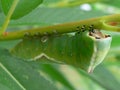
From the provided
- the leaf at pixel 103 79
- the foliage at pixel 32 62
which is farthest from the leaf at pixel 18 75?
the leaf at pixel 103 79

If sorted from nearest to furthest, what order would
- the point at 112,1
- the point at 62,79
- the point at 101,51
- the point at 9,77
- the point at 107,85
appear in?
the point at 101,51 → the point at 9,77 → the point at 107,85 → the point at 62,79 → the point at 112,1

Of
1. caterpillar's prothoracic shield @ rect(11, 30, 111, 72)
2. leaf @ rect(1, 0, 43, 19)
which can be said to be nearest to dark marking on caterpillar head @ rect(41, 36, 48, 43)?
caterpillar's prothoracic shield @ rect(11, 30, 111, 72)

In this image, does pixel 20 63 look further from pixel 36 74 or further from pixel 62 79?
pixel 62 79

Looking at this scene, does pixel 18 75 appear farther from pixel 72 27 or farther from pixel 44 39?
pixel 72 27

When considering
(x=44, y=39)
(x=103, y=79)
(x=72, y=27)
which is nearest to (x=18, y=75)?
(x=44, y=39)

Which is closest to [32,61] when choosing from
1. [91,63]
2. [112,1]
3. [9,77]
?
[9,77]

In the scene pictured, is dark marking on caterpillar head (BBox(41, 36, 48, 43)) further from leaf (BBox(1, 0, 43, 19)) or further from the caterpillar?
leaf (BBox(1, 0, 43, 19))
